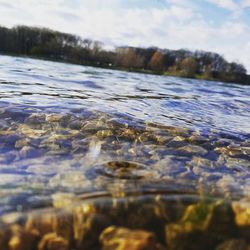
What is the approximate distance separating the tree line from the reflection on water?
48562 millimetres

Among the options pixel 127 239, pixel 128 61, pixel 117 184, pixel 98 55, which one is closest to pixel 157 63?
pixel 128 61

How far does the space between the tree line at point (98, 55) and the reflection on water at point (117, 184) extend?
48.6 meters

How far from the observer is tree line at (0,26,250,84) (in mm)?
60406

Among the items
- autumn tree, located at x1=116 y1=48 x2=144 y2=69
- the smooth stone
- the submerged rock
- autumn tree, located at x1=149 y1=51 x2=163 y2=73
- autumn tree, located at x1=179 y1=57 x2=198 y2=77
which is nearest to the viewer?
the submerged rock

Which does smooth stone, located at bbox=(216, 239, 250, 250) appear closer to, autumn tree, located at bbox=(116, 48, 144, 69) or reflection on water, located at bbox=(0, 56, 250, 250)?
reflection on water, located at bbox=(0, 56, 250, 250)

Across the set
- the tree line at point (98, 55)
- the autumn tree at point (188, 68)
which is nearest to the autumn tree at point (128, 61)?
the tree line at point (98, 55)

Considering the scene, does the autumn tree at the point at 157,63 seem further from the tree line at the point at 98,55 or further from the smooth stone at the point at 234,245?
the smooth stone at the point at 234,245

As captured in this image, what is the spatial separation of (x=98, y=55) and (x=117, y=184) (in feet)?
204

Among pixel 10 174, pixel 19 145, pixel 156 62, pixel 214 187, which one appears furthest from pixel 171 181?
pixel 156 62

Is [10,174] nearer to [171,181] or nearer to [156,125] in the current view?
[171,181]

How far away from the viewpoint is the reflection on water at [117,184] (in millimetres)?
2676

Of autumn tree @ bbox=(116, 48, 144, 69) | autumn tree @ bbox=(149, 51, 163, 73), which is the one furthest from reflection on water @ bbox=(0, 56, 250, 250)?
autumn tree @ bbox=(149, 51, 163, 73)

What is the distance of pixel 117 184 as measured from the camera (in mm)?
3420

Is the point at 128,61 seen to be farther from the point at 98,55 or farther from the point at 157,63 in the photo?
the point at 157,63
